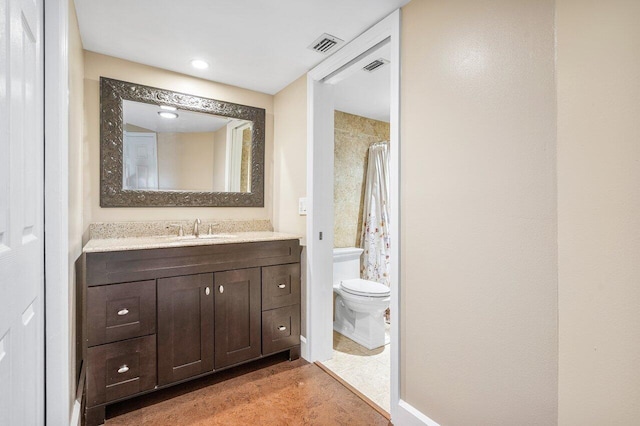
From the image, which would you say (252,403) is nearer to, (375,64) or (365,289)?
(365,289)

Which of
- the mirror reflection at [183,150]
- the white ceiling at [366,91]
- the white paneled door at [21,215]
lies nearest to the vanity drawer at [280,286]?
the mirror reflection at [183,150]

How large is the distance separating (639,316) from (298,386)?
5.89 feet

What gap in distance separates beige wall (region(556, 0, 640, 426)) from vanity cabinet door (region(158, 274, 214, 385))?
1.82 metres

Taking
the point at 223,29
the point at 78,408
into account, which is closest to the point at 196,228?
the point at 78,408

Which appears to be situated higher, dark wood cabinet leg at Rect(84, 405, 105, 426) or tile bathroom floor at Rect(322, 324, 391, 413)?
dark wood cabinet leg at Rect(84, 405, 105, 426)

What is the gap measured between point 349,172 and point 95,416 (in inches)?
111

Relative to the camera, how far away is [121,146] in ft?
7.07

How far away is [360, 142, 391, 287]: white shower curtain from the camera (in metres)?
3.35

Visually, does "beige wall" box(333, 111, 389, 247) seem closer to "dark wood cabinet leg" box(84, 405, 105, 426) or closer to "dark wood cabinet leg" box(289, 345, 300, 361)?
"dark wood cabinet leg" box(289, 345, 300, 361)

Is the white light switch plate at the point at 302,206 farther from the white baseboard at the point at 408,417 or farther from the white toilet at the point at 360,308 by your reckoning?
Answer: the white baseboard at the point at 408,417

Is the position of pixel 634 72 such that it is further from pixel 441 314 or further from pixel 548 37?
pixel 441 314

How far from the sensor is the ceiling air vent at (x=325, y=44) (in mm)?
1913

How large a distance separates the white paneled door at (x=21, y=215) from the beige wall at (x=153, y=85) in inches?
38.5

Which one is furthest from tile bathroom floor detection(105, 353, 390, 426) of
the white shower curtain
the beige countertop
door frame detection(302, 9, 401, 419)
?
the white shower curtain
